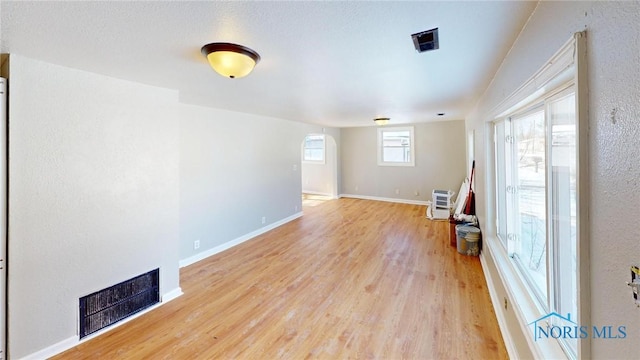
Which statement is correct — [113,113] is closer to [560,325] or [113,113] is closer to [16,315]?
[16,315]

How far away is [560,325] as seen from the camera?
1427 mm

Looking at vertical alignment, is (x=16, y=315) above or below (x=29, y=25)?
below

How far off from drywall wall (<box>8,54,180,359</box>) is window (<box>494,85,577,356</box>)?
3.06 m

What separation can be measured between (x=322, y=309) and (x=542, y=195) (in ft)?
6.61

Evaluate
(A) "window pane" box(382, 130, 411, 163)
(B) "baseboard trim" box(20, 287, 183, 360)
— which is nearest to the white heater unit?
(A) "window pane" box(382, 130, 411, 163)

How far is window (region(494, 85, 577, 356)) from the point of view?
1334 mm

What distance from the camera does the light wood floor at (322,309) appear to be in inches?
79.6

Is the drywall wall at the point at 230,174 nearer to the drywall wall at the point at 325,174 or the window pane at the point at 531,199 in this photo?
the drywall wall at the point at 325,174

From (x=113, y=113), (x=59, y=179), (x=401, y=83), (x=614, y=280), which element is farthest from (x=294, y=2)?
(x=59, y=179)

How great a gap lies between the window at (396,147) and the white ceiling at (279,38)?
463cm

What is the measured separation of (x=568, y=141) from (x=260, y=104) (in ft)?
10.7

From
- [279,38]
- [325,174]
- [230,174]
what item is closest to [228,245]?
[230,174]

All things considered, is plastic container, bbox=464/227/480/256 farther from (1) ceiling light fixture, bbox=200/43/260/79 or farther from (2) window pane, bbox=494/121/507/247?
(1) ceiling light fixture, bbox=200/43/260/79

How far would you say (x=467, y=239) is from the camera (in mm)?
3746
